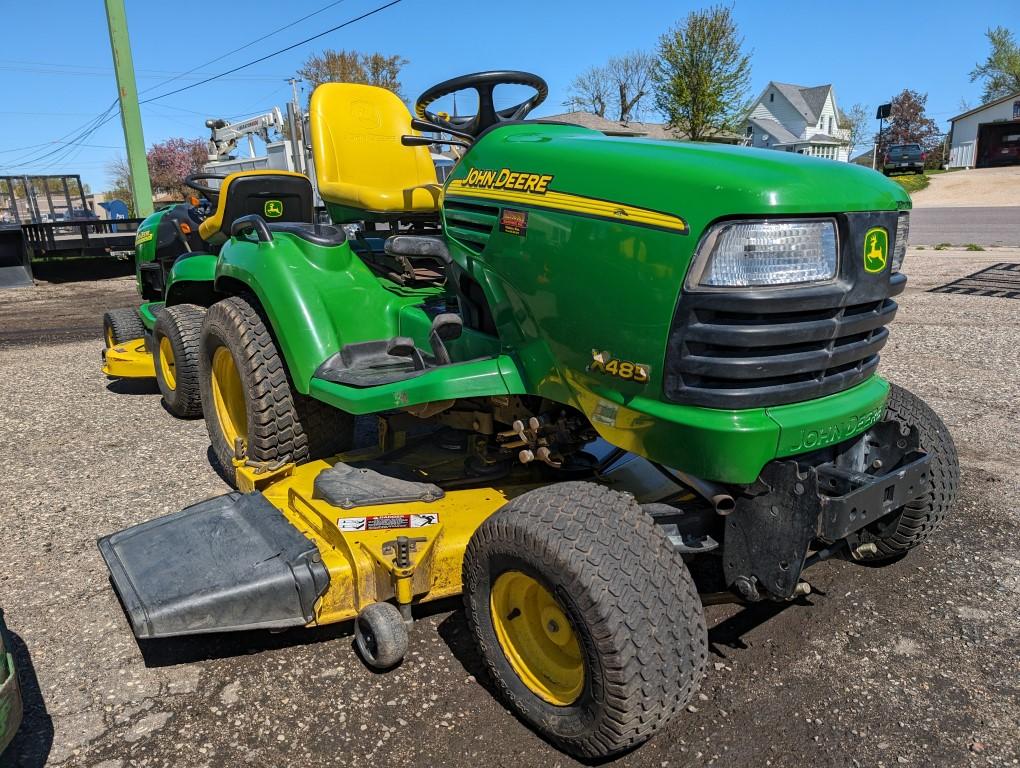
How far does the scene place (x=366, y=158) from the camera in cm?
387

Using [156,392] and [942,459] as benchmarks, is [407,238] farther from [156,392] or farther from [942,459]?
[156,392]

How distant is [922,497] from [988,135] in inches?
2211

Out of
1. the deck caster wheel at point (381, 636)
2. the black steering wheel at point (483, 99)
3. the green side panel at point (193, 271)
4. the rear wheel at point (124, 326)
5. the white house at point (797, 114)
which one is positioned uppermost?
the white house at point (797, 114)

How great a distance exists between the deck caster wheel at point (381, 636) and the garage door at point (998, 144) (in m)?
55.9

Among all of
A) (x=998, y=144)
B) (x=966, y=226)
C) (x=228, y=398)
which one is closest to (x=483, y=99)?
(x=228, y=398)

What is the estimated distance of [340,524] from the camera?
2600mm

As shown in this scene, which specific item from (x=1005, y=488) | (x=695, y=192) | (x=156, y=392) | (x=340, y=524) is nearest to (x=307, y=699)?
(x=340, y=524)

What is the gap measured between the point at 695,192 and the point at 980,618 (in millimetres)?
1889

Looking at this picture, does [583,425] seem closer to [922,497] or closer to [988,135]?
[922,497]

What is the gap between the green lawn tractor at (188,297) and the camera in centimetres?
485

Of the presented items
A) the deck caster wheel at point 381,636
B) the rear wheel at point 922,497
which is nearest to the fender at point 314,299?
the deck caster wheel at point 381,636

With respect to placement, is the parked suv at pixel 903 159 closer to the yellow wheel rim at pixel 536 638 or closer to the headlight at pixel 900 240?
the headlight at pixel 900 240

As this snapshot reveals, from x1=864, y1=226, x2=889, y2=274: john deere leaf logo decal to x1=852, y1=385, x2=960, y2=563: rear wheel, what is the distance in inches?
31.8

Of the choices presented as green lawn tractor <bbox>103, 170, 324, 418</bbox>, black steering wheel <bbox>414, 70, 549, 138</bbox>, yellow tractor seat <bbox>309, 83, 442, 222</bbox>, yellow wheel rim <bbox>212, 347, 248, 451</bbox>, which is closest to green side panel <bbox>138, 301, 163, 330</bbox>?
green lawn tractor <bbox>103, 170, 324, 418</bbox>
